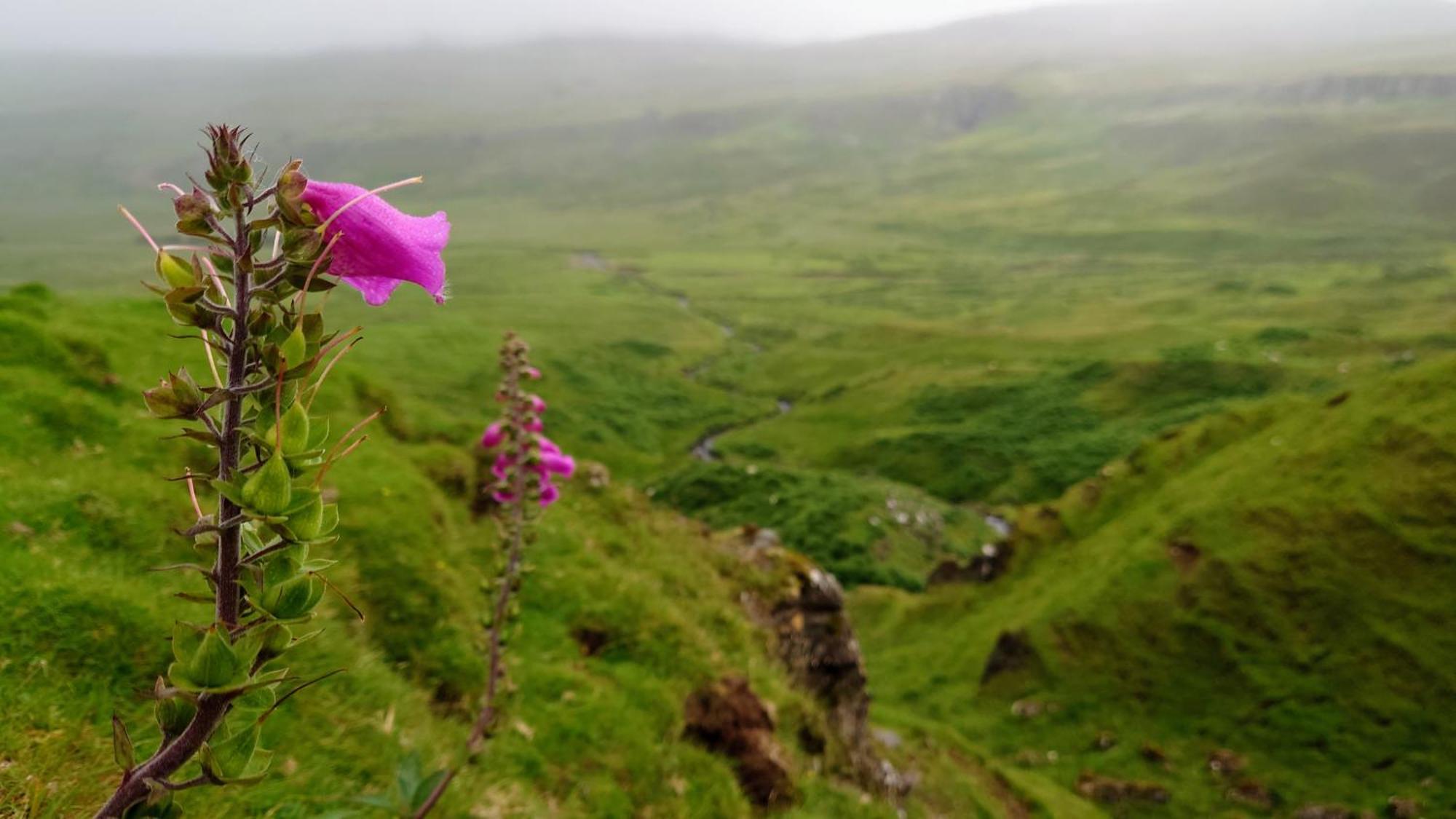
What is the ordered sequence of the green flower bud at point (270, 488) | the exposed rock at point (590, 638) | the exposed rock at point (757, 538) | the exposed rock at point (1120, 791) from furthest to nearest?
the exposed rock at point (1120, 791) < the exposed rock at point (757, 538) < the exposed rock at point (590, 638) < the green flower bud at point (270, 488)

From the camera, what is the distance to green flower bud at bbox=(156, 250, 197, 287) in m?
2.33

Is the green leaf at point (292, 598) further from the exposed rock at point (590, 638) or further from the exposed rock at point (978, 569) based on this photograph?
the exposed rock at point (978, 569)

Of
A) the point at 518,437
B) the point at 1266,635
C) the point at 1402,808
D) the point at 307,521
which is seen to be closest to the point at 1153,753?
the point at 1266,635

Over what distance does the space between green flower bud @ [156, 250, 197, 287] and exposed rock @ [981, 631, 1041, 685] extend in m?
36.9

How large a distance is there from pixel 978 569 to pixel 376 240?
50.3m

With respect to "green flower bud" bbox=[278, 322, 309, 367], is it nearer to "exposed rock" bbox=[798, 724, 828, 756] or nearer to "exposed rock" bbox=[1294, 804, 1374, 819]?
"exposed rock" bbox=[798, 724, 828, 756]

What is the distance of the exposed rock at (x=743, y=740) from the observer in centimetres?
1183

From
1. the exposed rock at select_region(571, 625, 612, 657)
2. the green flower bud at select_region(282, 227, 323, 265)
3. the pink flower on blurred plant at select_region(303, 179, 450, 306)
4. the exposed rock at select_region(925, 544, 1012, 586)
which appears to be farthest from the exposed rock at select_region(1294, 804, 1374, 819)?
the green flower bud at select_region(282, 227, 323, 265)

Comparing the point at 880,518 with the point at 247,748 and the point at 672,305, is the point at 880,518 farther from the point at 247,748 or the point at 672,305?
the point at 672,305

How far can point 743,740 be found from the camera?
11961mm

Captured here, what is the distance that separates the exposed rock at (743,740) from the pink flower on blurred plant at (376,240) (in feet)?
34.1

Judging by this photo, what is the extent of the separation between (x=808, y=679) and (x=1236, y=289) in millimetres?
184886

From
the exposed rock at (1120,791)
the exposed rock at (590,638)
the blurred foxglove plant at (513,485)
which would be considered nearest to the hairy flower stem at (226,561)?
the blurred foxglove plant at (513,485)

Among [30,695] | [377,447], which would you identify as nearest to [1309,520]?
[377,447]
